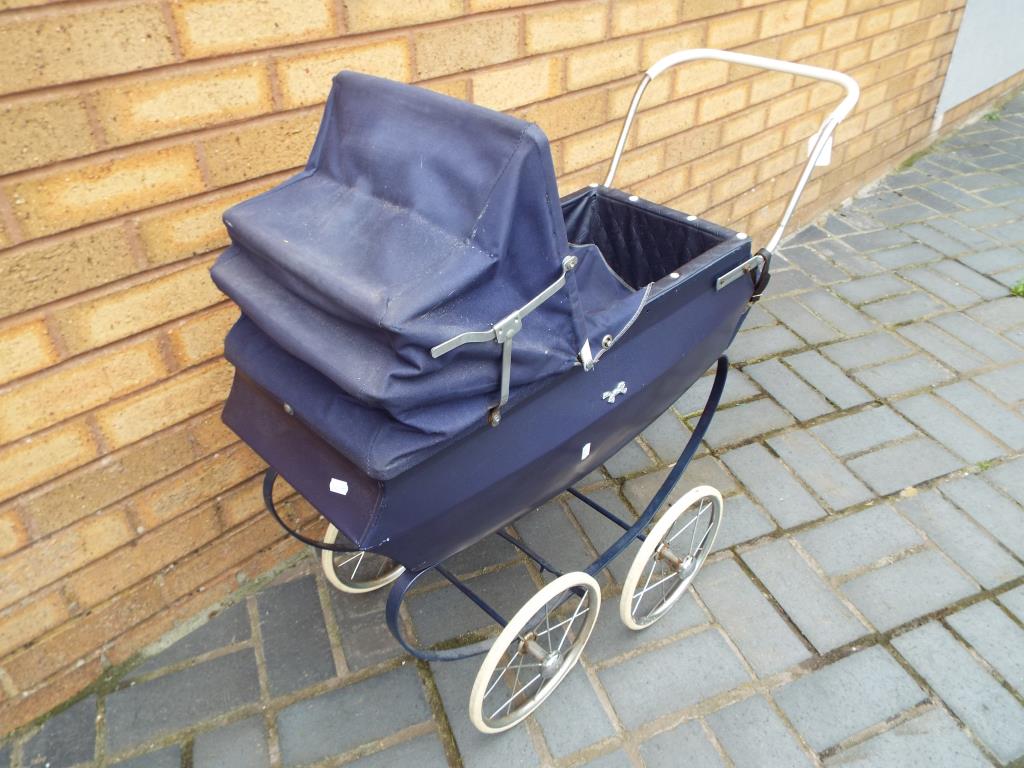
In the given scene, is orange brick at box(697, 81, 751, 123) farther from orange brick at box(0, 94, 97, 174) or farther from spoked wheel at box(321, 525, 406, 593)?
orange brick at box(0, 94, 97, 174)

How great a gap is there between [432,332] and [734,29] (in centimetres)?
269

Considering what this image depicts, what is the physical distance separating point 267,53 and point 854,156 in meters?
3.92

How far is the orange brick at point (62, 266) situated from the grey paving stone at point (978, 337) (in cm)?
342

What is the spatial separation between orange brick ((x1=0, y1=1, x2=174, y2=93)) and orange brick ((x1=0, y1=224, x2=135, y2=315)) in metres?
0.34

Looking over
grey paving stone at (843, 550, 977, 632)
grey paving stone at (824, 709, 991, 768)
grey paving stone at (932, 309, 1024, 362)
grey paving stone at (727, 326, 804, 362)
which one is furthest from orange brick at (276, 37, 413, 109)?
grey paving stone at (932, 309, 1024, 362)

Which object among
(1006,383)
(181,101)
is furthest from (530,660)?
(1006,383)

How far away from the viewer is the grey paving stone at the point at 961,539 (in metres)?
2.54

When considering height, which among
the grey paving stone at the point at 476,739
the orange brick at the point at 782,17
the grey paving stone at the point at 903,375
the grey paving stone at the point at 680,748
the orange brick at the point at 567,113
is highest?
the orange brick at the point at 782,17

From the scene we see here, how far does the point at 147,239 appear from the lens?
1.94 meters

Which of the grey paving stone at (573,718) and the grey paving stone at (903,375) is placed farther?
the grey paving stone at (903,375)

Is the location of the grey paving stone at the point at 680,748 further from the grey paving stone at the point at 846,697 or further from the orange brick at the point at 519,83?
the orange brick at the point at 519,83

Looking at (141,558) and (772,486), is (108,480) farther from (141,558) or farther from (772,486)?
(772,486)

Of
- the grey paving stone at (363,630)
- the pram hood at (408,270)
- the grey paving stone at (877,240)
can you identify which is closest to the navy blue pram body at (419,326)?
the pram hood at (408,270)

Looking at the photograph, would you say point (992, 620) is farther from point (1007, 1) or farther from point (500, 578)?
point (1007, 1)
